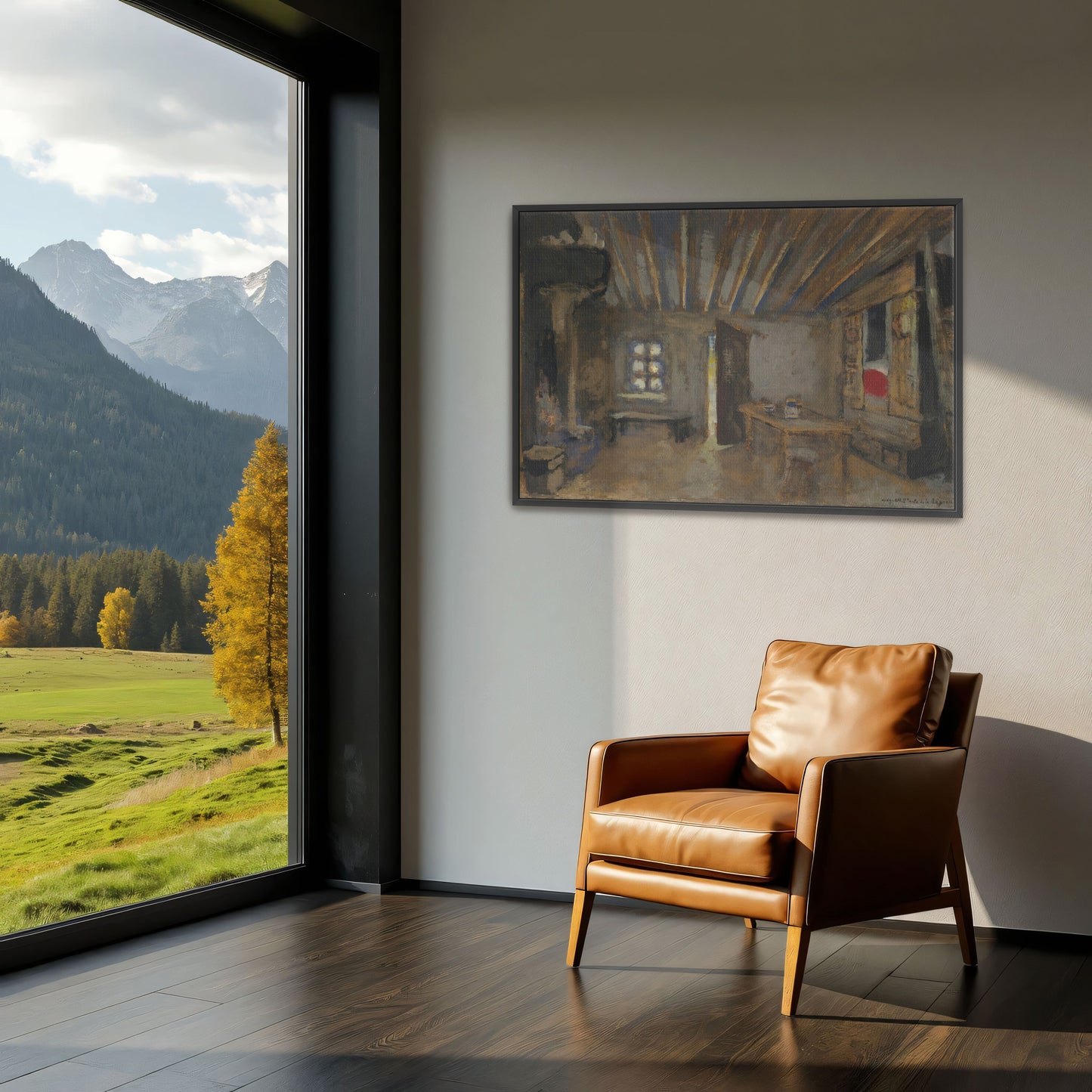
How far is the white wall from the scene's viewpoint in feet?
11.4

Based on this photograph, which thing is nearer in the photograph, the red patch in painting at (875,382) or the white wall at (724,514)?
the white wall at (724,514)

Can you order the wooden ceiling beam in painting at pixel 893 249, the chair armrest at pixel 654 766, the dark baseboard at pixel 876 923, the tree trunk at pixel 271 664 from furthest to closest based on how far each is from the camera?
the tree trunk at pixel 271 664, the wooden ceiling beam in painting at pixel 893 249, the dark baseboard at pixel 876 923, the chair armrest at pixel 654 766

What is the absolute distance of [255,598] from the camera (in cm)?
382

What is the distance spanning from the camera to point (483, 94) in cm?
394

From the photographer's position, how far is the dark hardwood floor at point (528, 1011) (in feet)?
7.85

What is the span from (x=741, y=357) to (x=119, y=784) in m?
2.19

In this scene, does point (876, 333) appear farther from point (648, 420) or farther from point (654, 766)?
point (654, 766)

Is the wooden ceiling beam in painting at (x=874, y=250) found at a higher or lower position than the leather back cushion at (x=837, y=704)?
higher

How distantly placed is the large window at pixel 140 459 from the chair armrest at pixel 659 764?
1200 mm

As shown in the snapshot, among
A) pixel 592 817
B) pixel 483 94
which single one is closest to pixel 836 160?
pixel 483 94

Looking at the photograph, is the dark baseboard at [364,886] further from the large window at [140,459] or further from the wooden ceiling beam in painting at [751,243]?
the wooden ceiling beam in painting at [751,243]

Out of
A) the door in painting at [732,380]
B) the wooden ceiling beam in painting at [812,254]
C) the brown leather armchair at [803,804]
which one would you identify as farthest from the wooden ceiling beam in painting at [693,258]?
the brown leather armchair at [803,804]

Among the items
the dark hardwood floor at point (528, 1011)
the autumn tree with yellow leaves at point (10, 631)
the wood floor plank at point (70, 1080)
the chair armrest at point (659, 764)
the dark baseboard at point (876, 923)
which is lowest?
the dark baseboard at point (876, 923)

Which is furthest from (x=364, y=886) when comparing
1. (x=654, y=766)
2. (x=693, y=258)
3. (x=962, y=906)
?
(x=693, y=258)
